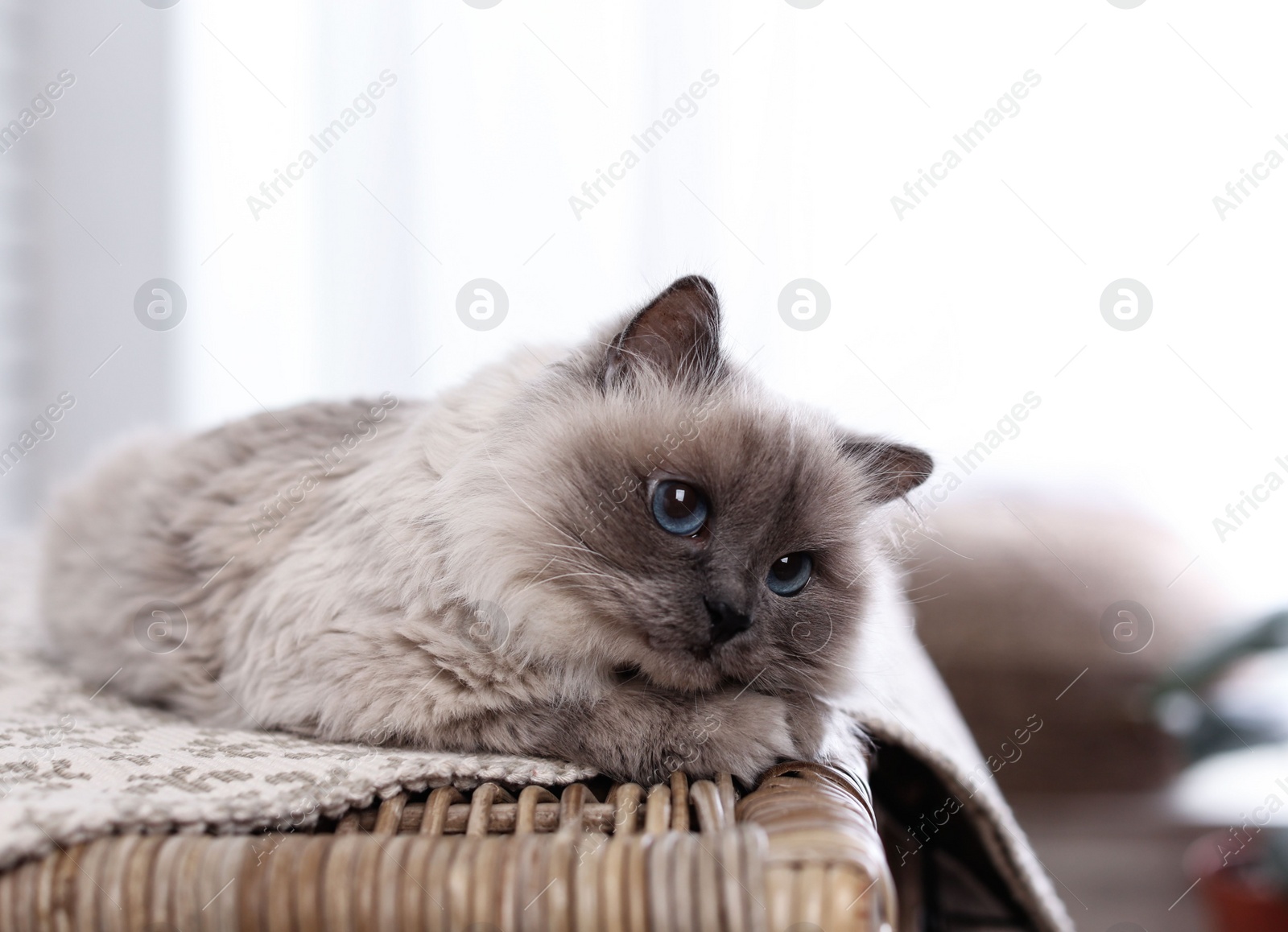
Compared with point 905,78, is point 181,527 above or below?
below

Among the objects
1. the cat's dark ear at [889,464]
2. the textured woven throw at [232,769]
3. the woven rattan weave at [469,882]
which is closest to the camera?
the woven rattan weave at [469,882]

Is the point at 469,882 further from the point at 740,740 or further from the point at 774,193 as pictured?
the point at 774,193

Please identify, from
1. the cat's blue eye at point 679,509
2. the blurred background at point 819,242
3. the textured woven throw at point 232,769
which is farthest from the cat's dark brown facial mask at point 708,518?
the blurred background at point 819,242

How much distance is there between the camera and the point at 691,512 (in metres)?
1.18

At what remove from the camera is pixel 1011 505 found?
3248 millimetres

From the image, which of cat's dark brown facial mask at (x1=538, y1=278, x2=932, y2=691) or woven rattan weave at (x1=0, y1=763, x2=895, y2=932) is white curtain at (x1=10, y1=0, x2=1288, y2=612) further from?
woven rattan weave at (x1=0, y1=763, x2=895, y2=932)

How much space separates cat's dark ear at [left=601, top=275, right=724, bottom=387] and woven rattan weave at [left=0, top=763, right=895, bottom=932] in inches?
26.2

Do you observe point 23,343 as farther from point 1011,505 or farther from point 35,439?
point 1011,505

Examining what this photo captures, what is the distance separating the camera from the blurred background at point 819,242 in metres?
2.82

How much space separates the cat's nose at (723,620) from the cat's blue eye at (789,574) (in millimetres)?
112

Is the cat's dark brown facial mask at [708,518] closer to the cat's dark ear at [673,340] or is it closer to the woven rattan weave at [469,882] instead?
the cat's dark ear at [673,340]

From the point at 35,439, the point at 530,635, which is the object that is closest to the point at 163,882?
the point at 530,635

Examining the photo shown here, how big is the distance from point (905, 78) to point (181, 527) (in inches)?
102

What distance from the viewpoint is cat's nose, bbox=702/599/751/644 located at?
3.69ft
